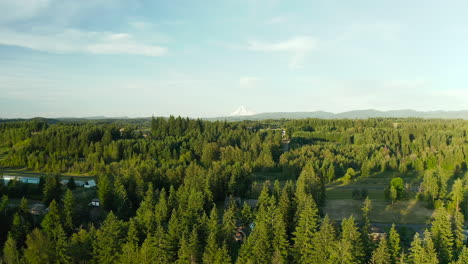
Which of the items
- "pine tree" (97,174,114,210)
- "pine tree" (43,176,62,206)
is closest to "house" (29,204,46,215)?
"pine tree" (43,176,62,206)

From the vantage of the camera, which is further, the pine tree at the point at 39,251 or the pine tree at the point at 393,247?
the pine tree at the point at 39,251

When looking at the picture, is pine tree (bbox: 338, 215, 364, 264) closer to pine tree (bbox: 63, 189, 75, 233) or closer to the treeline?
the treeline

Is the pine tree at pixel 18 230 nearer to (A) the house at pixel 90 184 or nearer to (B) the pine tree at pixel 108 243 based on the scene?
(B) the pine tree at pixel 108 243

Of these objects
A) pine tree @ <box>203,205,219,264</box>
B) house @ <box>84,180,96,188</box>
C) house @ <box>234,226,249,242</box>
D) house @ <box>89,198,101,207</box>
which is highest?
pine tree @ <box>203,205,219,264</box>

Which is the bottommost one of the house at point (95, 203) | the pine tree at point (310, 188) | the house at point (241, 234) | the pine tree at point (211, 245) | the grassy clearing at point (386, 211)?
the grassy clearing at point (386, 211)

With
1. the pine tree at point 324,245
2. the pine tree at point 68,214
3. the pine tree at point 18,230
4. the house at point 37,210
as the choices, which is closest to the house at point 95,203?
the house at point 37,210

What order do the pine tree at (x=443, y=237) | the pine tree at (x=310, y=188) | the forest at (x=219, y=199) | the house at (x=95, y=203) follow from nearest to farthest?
the forest at (x=219, y=199)
the pine tree at (x=443, y=237)
the pine tree at (x=310, y=188)
the house at (x=95, y=203)

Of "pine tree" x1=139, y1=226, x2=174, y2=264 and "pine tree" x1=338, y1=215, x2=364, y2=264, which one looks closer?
"pine tree" x1=338, y1=215, x2=364, y2=264

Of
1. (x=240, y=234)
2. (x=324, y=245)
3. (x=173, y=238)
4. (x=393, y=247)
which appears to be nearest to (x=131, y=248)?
(x=173, y=238)

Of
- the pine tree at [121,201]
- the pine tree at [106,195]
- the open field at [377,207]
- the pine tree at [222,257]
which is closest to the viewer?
the pine tree at [222,257]
